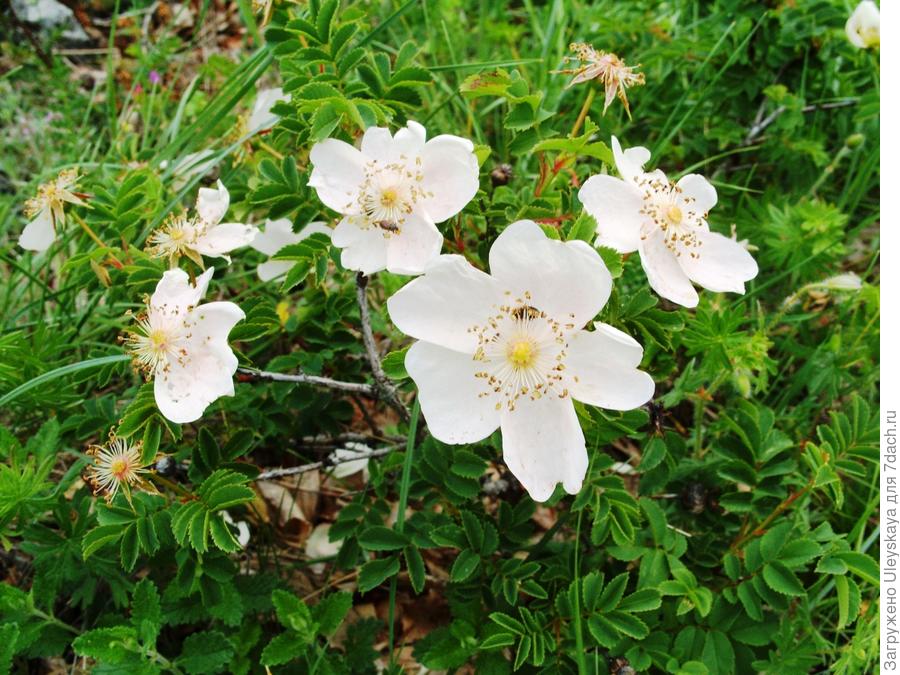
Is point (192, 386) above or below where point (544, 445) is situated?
above

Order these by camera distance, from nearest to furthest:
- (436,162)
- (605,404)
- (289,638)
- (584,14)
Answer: (605,404)
(436,162)
(289,638)
(584,14)

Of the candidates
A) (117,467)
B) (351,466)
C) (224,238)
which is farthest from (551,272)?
(351,466)

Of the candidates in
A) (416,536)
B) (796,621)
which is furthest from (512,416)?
(796,621)

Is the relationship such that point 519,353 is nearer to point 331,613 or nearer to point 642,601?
point 642,601

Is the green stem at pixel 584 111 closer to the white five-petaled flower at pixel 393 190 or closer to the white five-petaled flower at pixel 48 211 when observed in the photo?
the white five-petaled flower at pixel 393 190

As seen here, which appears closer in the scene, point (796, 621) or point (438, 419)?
point (438, 419)

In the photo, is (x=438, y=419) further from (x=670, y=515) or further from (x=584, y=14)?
(x=584, y=14)
